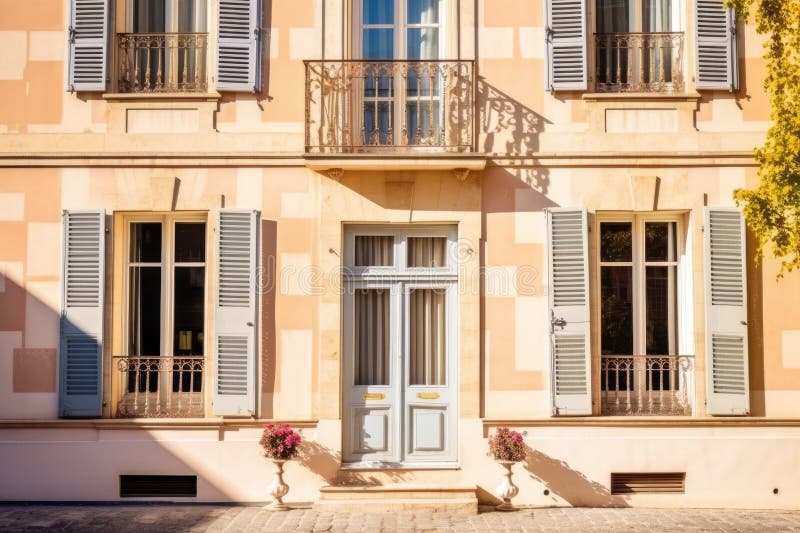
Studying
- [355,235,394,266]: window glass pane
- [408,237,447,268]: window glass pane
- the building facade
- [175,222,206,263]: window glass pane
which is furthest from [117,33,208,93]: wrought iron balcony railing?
[408,237,447,268]: window glass pane

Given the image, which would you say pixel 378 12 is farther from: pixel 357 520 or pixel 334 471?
pixel 357 520

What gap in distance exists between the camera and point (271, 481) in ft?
32.0

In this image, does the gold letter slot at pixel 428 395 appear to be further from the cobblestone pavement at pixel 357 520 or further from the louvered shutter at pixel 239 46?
the louvered shutter at pixel 239 46

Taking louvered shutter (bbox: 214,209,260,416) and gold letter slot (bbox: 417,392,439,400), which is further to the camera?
gold letter slot (bbox: 417,392,439,400)

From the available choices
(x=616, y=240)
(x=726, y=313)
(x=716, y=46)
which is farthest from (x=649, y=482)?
(x=716, y=46)

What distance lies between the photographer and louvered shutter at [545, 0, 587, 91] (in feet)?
32.8

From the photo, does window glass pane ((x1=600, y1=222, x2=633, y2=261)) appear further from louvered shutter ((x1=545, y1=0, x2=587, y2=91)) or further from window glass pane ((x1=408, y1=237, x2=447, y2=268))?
window glass pane ((x1=408, y1=237, x2=447, y2=268))

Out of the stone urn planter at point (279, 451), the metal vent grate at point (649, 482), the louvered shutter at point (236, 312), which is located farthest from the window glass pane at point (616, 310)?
the louvered shutter at point (236, 312)

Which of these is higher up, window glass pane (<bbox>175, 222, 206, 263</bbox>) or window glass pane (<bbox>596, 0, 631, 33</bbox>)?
window glass pane (<bbox>596, 0, 631, 33</bbox>)

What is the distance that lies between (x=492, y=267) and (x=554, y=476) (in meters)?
2.23

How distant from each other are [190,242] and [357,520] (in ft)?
11.5

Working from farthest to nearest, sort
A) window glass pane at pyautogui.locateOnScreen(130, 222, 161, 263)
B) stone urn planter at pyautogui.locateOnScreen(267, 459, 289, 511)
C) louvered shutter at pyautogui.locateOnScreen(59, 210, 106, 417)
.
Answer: window glass pane at pyautogui.locateOnScreen(130, 222, 161, 263) < louvered shutter at pyautogui.locateOnScreen(59, 210, 106, 417) < stone urn planter at pyautogui.locateOnScreen(267, 459, 289, 511)

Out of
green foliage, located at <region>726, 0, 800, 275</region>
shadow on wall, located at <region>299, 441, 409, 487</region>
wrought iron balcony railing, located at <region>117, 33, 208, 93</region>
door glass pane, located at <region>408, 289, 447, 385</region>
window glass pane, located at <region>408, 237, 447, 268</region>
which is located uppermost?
wrought iron balcony railing, located at <region>117, 33, 208, 93</region>

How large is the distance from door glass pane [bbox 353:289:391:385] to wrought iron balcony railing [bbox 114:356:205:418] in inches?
65.6
